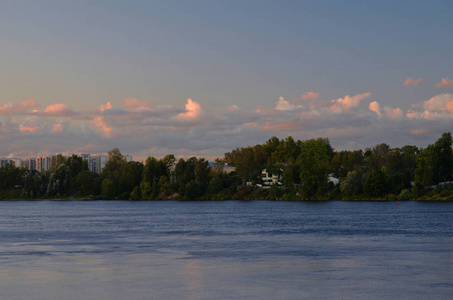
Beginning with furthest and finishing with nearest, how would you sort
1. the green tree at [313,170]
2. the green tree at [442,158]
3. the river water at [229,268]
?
the green tree at [313,170], the green tree at [442,158], the river water at [229,268]

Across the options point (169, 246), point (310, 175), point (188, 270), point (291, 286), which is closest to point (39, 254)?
point (169, 246)

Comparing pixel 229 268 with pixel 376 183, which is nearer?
pixel 229 268

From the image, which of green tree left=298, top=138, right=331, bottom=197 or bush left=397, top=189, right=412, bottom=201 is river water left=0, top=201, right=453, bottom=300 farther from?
green tree left=298, top=138, right=331, bottom=197

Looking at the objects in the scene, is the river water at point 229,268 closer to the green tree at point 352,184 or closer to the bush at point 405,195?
the bush at point 405,195

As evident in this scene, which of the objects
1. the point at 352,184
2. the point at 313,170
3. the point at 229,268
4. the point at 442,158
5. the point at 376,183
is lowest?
the point at 229,268

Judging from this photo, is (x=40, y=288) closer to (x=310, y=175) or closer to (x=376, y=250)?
(x=376, y=250)

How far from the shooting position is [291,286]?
23.5 m

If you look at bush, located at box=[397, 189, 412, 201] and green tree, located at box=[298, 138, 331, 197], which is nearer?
bush, located at box=[397, 189, 412, 201]

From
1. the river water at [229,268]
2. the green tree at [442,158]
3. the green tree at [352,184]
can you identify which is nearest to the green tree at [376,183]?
the green tree at [352,184]

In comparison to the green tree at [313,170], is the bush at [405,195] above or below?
below

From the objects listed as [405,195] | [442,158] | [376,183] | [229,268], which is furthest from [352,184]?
[229,268]

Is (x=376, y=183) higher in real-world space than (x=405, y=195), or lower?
higher

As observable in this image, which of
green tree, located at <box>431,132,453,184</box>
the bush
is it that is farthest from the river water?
green tree, located at <box>431,132,453,184</box>

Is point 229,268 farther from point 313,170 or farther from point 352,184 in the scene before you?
point 313,170
